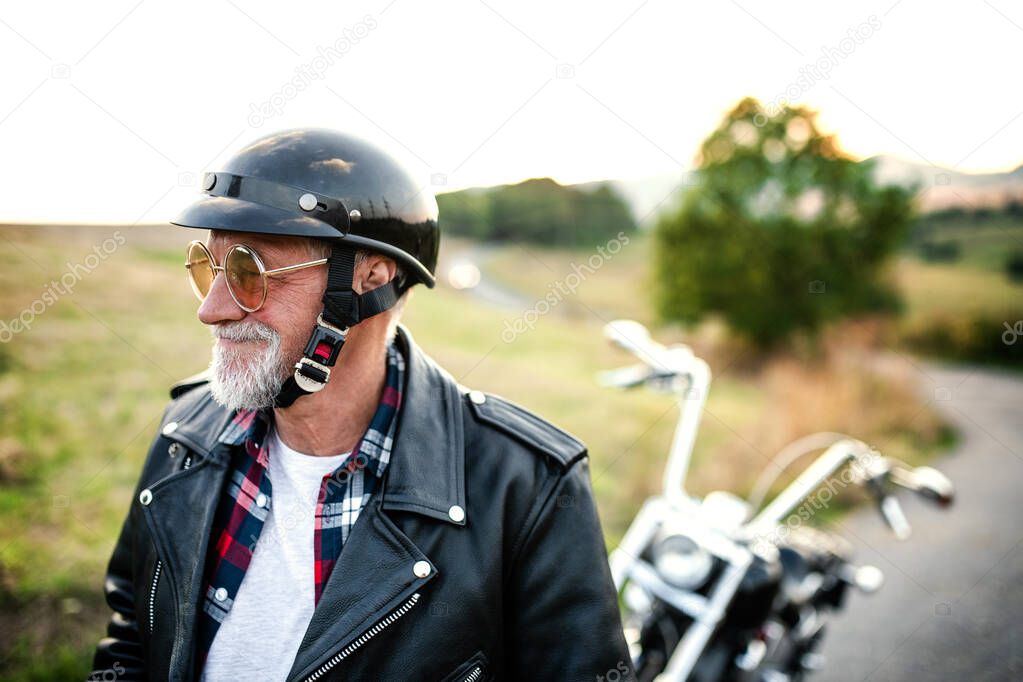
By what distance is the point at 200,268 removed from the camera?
202 cm

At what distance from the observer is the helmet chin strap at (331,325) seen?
187 centimetres

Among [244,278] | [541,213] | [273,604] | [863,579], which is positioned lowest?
[273,604]

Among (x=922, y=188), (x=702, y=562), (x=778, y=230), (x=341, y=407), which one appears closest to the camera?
(x=341, y=407)

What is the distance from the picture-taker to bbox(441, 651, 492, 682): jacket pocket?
1669 mm

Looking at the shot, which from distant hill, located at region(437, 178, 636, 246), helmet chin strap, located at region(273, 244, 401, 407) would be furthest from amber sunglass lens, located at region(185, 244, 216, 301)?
distant hill, located at region(437, 178, 636, 246)

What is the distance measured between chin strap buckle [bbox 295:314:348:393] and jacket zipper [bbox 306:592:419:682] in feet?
2.10

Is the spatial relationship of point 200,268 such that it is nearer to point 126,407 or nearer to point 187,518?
point 187,518

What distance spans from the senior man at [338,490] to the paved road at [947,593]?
351 centimetres

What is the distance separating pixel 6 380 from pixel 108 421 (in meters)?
0.84

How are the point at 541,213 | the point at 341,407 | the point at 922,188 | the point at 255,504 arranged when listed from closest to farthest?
the point at 255,504
the point at 341,407
the point at 922,188
the point at 541,213

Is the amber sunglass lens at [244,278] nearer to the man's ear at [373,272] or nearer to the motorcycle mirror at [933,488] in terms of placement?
the man's ear at [373,272]

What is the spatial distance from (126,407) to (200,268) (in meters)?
4.74

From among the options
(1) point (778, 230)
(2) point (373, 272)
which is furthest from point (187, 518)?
(1) point (778, 230)

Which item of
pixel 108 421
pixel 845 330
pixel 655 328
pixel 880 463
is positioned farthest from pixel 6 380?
pixel 845 330
